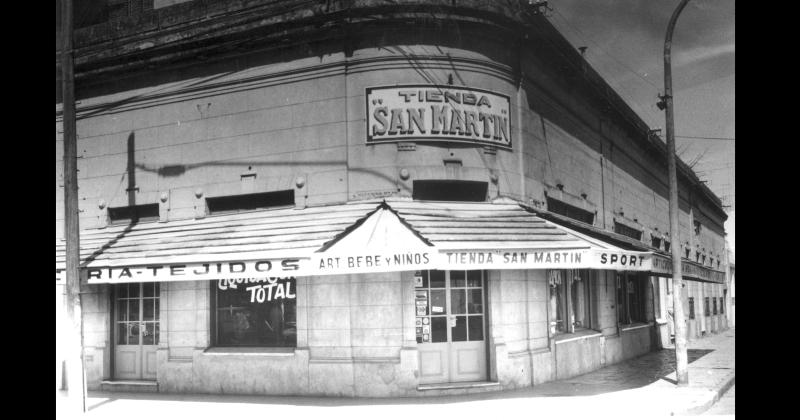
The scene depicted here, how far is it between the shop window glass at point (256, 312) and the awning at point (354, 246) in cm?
117

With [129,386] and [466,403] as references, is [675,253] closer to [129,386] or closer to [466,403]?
[466,403]

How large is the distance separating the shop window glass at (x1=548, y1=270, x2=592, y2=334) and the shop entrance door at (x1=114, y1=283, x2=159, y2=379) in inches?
327

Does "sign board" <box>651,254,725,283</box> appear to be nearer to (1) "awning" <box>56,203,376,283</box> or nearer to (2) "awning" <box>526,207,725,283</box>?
(2) "awning" <box>526,207,725,283</box>

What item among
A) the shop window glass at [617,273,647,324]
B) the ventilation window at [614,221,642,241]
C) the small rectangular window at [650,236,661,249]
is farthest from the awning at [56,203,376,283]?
the small rectangular window at [650,236,661,249]

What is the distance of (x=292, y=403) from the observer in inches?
484

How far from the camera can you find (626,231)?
76.7 ft

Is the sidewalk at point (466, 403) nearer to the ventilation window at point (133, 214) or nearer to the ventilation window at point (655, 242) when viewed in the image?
the ventilation window at point (133, 214)

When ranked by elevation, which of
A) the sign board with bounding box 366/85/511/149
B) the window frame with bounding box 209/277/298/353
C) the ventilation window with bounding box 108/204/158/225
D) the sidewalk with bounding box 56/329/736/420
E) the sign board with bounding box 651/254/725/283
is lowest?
the sidewalk with bounding box 56/329/736/420

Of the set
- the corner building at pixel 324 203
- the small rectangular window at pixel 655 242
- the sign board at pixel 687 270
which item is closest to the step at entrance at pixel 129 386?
the corner building at pixel 324 203

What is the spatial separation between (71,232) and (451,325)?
672 cm

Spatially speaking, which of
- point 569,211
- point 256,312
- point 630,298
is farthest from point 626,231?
point 256,312

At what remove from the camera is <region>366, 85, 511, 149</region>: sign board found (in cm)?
1344

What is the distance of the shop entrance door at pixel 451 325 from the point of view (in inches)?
514

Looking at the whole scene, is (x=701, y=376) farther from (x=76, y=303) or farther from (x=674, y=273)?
(x=76, y=303)
